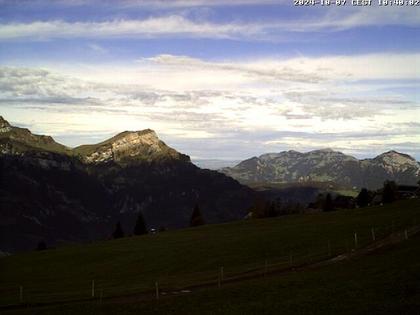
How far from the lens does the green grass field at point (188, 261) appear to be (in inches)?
2205

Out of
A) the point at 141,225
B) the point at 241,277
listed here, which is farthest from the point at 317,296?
the point at 141,225

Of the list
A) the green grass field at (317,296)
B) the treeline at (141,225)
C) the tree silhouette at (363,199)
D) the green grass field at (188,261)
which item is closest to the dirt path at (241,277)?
the green grass field at (188,261)

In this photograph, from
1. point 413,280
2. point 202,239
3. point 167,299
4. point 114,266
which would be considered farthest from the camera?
point 202,239

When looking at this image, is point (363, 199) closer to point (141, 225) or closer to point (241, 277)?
point (141, 225)

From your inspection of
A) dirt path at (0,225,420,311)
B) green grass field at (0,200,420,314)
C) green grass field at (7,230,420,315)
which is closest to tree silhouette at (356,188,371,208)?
green grass field at (0,200,420,314)

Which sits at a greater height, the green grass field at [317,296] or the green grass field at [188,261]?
the green grass field at [317,296]

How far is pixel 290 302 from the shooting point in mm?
35062

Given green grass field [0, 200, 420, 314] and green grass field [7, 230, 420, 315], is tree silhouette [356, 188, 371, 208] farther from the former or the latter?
green grass field [7, 230, 420, 315]

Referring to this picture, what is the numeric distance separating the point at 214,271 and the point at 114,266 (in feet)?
84.4

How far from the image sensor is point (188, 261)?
75.3 meters

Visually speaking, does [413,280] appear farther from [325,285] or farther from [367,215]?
[367,215]

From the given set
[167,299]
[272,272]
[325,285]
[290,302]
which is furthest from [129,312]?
[272,272]

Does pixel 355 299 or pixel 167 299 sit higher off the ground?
pixel 355 299

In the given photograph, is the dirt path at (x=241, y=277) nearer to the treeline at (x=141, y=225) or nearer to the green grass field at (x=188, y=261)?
the green grass field at (x=188, y=261)
